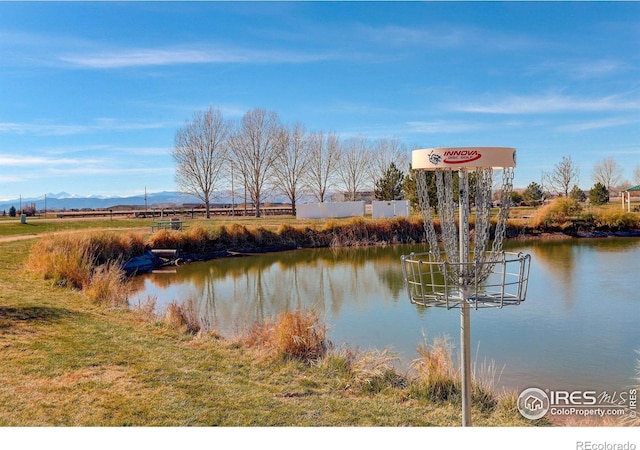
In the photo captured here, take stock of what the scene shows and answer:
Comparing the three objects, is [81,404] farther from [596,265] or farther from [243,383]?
[596,265]

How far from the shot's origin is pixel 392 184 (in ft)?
121

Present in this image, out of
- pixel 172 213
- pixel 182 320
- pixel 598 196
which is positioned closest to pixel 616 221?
pixel 598 196

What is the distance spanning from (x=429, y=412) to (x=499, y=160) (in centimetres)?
272

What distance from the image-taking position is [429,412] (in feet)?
15.8

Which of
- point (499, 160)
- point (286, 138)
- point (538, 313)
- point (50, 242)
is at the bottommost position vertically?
point (538, 313)

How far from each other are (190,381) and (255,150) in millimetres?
34773

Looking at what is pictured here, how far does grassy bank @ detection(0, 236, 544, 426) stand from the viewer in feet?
14.4

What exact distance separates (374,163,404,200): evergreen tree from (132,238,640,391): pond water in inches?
646

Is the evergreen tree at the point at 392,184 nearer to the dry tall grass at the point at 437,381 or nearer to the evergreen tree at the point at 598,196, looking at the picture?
the evergreen tree at the point at 598,196

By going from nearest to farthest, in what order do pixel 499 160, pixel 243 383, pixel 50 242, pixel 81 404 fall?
pixel 499 160 → pixel 81 404 → pixel 243 383 → pixel 50 242

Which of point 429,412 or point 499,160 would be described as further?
point 429,412
